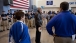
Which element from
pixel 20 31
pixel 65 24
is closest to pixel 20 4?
pixel 20 31

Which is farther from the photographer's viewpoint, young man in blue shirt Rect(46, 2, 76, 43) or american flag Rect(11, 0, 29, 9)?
american flag Rect(11, 0, 29, 9)

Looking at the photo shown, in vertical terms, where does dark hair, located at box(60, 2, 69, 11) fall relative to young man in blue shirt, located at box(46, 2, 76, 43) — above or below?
above

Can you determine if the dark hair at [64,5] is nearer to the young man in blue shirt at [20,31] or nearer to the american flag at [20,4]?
the young man in blue shirt at [20,31]

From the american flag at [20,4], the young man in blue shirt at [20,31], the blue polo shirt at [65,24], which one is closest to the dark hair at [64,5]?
the blue polo shirt at [65,24]

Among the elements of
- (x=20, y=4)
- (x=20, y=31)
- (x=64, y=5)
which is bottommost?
(x=20, y=31)

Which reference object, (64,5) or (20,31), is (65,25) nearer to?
(64,5)

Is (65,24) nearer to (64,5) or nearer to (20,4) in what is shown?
(64,5)

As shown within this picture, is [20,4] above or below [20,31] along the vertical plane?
above

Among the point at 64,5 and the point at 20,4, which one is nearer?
the point at 64,5

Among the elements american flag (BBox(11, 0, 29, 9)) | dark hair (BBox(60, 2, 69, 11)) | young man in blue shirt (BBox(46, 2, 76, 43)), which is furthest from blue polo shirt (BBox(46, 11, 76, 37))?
american flag (BBox(11, 0, 29, 9))

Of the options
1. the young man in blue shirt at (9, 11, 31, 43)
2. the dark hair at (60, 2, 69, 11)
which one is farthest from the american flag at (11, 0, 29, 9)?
the dark hair at (60, 2, 69, 11)

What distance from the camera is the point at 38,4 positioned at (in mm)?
24312

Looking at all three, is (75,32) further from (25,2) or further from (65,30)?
(25,2)

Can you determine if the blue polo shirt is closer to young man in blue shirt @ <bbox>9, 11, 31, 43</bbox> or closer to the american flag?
young man in blue shirt @ <bbox>9, 11, 31, 43</bbox>
